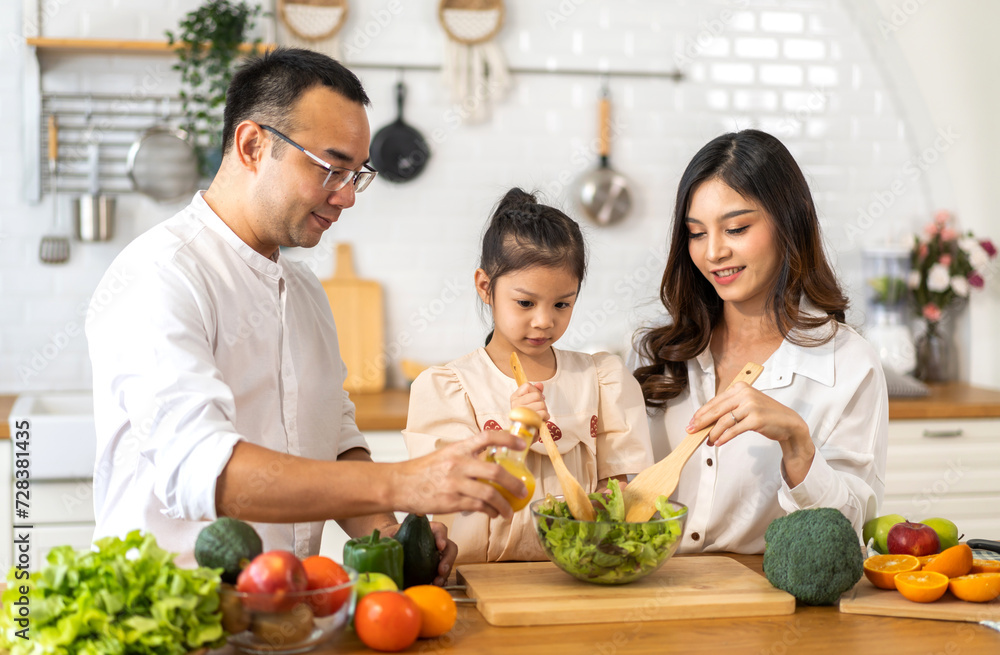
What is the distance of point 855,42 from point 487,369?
2.84m

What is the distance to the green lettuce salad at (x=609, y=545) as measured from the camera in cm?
136

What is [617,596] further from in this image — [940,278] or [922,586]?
[940,278]

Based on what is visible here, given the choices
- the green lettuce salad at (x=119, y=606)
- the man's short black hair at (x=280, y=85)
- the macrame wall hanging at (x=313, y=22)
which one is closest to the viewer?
the green lettuce salad at (x=119, y=606)

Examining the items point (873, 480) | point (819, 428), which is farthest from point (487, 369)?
point (873, 480)

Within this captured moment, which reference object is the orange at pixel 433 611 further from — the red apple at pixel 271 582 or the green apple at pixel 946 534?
the green apple at pixel 946 534

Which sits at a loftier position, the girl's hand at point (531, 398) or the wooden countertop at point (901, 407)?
the girl's hand at point (531, 398)

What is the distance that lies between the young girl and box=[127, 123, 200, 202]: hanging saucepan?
1839 mm

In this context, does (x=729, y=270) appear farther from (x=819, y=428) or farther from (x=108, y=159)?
(x=108, y=159)

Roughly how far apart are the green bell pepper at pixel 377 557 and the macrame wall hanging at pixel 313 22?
2.50 metres

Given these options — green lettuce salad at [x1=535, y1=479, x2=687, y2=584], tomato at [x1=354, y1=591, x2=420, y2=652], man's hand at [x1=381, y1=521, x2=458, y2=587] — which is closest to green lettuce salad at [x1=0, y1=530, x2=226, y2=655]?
tomato at [x1=354, y1=591, x2=420, y2=652]

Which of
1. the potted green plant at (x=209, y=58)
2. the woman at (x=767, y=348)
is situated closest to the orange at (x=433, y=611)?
the woman at (x=767, y=348)

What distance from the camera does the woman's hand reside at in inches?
58.6

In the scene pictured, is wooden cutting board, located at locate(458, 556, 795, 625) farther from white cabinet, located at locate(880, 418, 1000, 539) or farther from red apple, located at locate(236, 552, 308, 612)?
white cabinet, located at locate(880, 418, 1000, 539)

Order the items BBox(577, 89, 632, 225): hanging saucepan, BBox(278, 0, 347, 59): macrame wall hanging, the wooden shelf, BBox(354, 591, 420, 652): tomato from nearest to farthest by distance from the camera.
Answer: BBox(354, 591, 420, 652): tomato → the wooden shelf → BBox(278, 0, 347, 59): macrame wall hanging → BBox(577, 89, 632, 225): hanging saucepan
